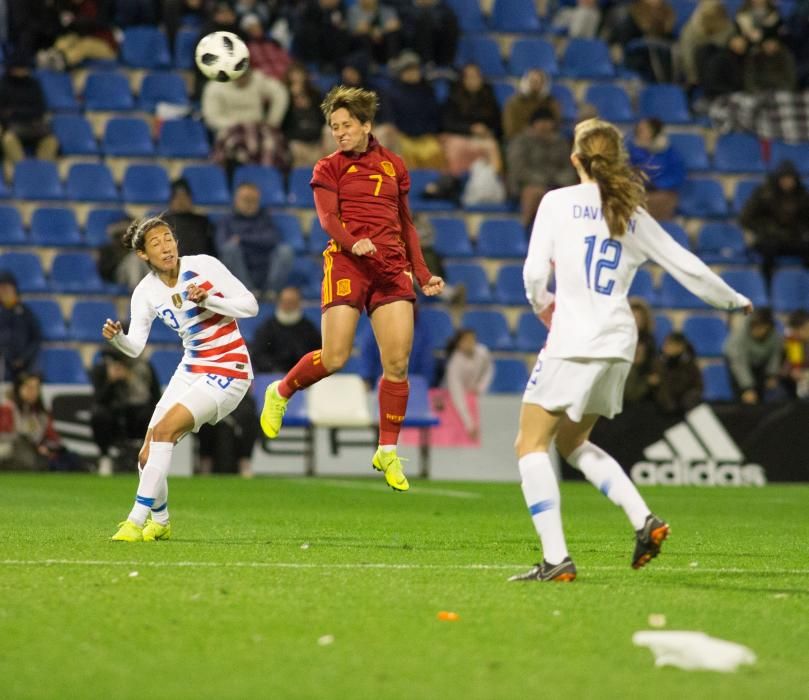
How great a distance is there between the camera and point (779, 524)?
37.3 feet

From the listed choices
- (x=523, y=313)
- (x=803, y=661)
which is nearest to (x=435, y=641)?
(x=803, y=661)

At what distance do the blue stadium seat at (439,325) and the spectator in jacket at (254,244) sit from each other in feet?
6.20

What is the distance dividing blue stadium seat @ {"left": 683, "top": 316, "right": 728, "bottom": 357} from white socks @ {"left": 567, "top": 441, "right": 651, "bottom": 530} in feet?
45.3

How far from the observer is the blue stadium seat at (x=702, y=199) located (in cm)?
2186

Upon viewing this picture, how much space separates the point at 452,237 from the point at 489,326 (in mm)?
1429

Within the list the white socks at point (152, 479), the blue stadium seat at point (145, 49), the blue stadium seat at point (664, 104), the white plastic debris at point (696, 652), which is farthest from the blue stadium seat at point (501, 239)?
the white plastic debris at point (696, 652)

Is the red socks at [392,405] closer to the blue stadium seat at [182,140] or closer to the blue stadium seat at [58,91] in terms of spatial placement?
the blue stadium seat at [182,140]

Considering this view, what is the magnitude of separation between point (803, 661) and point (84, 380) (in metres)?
14.4

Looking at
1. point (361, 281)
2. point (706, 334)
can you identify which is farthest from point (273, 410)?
point (706, 334)

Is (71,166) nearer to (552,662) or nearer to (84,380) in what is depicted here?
(84,380)

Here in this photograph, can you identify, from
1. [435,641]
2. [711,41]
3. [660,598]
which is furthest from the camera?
[711,41]

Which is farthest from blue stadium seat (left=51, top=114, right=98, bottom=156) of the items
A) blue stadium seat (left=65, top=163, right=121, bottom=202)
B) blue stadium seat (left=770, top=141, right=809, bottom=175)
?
blue stadium seat (left=770, top=141, right=809, bottom=175)

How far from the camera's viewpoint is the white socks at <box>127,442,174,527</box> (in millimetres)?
8742

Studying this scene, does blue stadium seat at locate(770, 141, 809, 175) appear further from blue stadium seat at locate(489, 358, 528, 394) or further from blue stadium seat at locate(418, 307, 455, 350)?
blue stadium seat at locate(418, 307, 455, 350)
